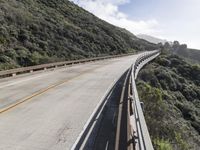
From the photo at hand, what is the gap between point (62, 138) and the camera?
859 cm

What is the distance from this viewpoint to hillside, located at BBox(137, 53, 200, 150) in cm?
1232

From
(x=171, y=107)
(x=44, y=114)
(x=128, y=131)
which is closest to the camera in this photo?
(x=128, y=131)

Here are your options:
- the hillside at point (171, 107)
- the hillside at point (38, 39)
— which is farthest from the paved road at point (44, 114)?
the hillside at point (38, 39)

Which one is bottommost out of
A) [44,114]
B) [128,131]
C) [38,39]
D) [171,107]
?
[171,107]

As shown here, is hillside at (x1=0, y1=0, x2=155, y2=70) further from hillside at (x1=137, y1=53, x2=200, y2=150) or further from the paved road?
hillside at (x1=137, y1=53, x2=200, y2=150)

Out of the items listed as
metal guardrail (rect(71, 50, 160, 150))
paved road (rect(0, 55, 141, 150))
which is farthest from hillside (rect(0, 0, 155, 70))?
metal guardrail (rect(71, 50, 160, 150))

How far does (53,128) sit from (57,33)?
123 ft

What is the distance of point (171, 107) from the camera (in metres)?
23.9

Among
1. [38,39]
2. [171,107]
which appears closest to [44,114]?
[171,107]

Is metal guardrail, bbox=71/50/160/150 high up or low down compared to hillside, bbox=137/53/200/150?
up

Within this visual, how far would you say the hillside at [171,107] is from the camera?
1232 centimetres

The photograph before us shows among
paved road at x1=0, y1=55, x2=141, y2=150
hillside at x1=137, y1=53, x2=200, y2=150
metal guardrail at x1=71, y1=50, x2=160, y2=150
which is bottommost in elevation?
hillside at x1=137, y1=53, x2=200, y2=150

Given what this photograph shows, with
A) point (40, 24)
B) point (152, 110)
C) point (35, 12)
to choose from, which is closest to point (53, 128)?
point (152, 110)

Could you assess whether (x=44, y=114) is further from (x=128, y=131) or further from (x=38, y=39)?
(x=38, y=39)
